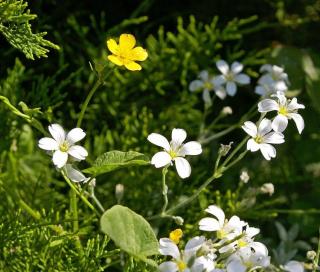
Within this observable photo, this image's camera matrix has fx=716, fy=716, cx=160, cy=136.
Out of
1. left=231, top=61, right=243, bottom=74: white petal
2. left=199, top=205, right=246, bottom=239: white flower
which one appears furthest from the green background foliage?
left=199, top=205, right=246, bottom=239: white flower

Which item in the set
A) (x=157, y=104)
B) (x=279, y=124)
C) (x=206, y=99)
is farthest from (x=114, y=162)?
(x=157, y=104)

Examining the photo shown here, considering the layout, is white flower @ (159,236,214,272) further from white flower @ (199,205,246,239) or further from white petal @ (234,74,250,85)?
white petal @ (234,74,250,85)

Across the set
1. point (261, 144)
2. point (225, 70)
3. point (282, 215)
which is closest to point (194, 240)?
point (261, 144)

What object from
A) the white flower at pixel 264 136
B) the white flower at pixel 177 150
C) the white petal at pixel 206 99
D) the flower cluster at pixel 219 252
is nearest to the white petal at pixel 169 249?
the flower cluster at pixel 219 252

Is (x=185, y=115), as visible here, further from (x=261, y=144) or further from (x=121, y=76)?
(x=261, y=144)

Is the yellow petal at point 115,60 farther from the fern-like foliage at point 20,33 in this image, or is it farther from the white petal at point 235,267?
the white petal at point 235,267
